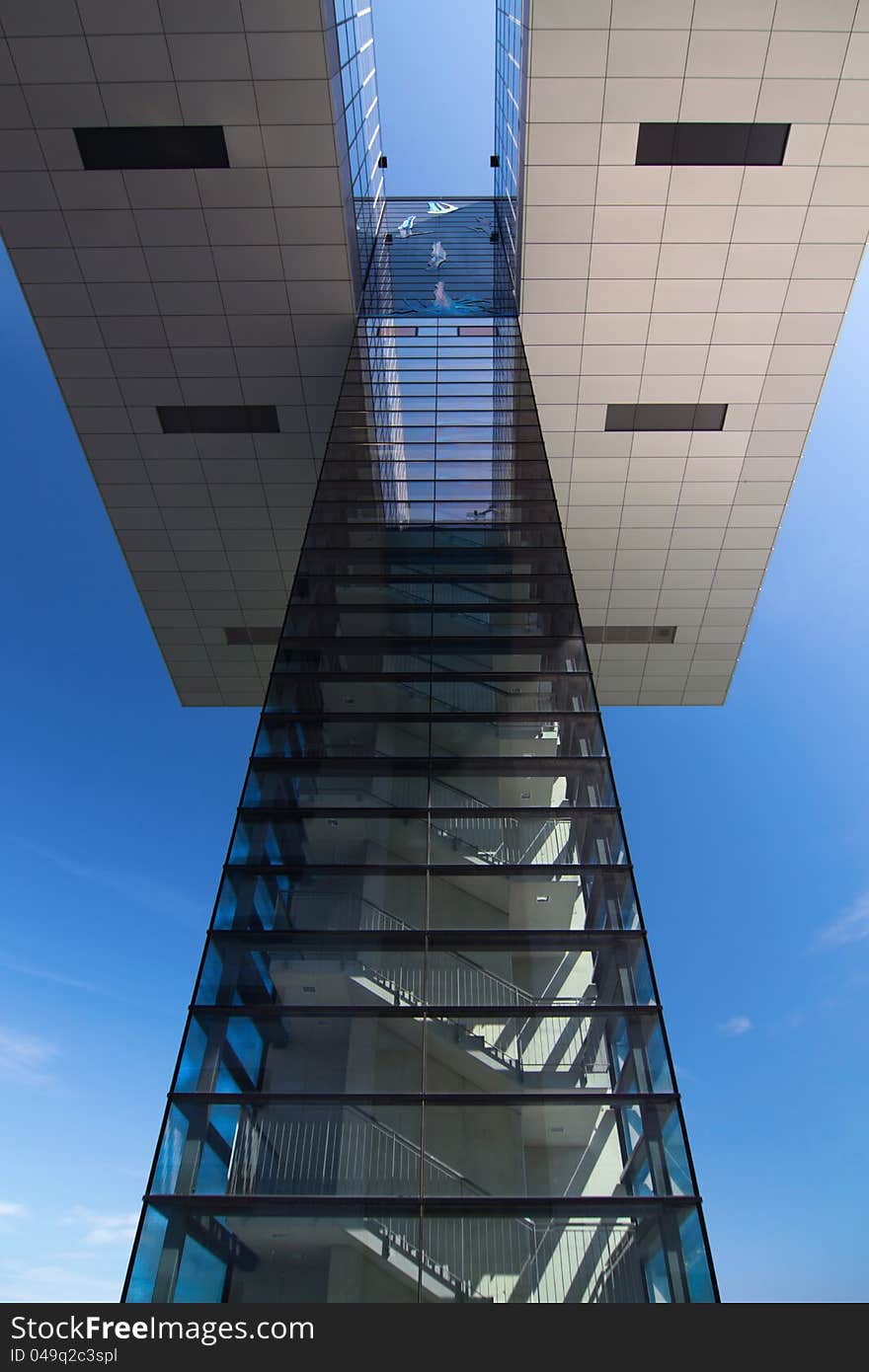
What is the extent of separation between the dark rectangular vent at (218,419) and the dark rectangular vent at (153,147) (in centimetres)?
467

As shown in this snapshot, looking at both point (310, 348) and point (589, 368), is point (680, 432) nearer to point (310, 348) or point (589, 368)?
point (589, 368)

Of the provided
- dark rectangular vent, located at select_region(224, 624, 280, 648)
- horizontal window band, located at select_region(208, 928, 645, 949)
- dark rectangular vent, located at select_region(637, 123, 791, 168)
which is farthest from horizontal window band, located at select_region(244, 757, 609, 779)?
dark rectangular vent, located at select_region(224, 624, 280, 648)

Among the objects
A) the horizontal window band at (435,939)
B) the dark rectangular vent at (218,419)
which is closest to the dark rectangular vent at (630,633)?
the dark rectangular vent at (218,419)

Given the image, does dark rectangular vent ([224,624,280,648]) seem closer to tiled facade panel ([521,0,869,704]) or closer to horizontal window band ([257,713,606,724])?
tiled facade panel ([521,0,869,704])

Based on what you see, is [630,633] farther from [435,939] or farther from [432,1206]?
[432,1206]

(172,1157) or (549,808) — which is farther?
(549,808)

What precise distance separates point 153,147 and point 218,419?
17.1 feet

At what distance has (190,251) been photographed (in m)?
14.9

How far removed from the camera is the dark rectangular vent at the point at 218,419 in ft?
57.7

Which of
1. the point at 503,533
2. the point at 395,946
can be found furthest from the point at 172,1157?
the point at 503,533

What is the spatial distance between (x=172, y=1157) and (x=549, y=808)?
4797 millimetres

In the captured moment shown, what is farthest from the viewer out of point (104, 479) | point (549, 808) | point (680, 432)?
point (104, 479)

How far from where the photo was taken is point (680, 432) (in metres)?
17.8

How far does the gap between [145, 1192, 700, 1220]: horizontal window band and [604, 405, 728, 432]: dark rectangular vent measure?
50.2 feet
